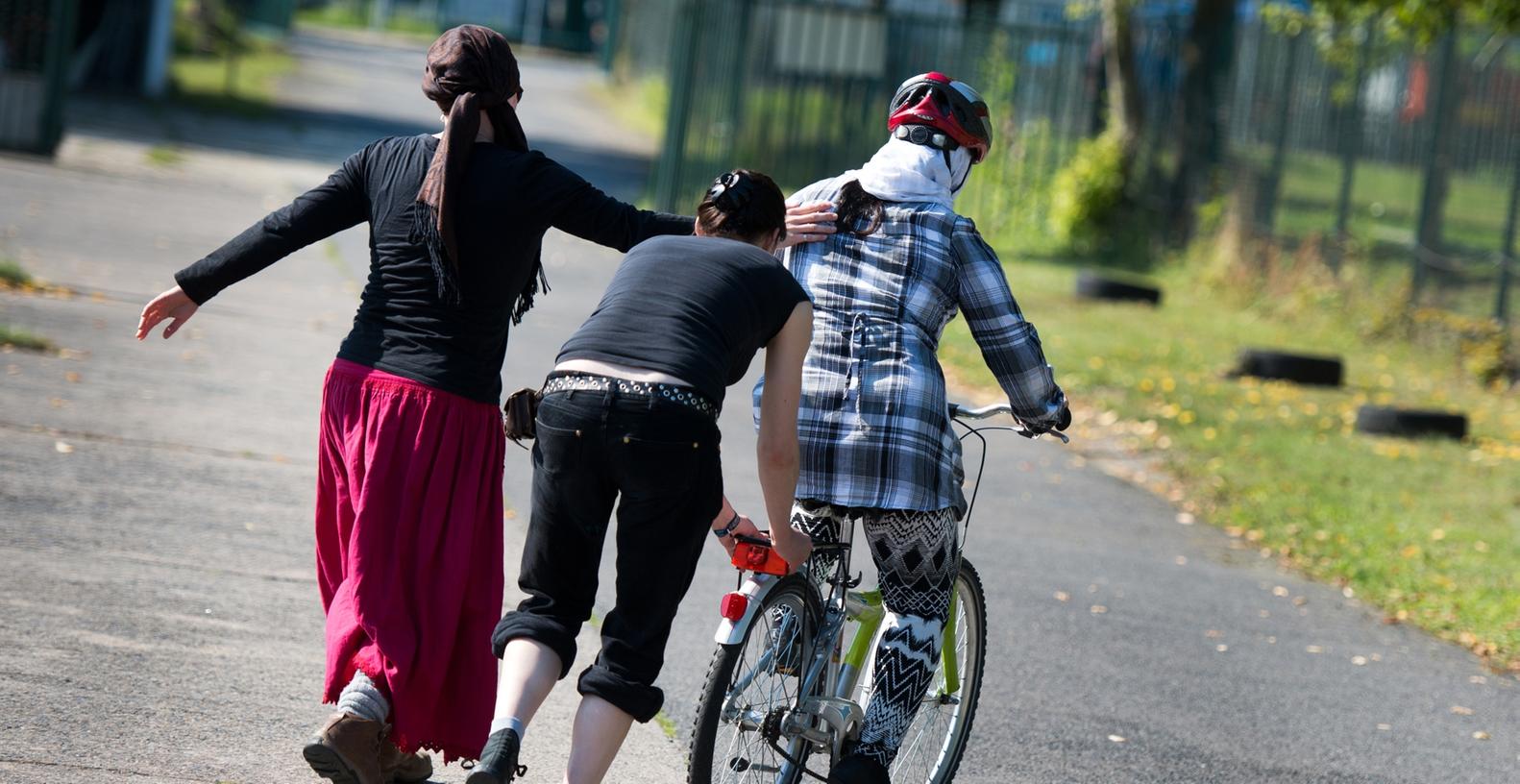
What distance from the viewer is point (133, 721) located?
4492mm

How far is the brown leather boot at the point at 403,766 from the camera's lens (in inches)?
164

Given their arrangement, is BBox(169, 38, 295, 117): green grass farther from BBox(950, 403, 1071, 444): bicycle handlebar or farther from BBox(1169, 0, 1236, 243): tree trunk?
BBox(950, 403, 1071, 444): bicycle handlebar

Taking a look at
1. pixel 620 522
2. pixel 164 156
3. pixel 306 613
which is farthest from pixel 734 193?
pixel 164 156

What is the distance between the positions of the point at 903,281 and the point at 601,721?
1207mm

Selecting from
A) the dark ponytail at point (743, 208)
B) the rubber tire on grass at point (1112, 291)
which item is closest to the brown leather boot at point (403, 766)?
the dark ponytail at point (743, 208)

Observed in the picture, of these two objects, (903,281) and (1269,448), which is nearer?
(903,281)

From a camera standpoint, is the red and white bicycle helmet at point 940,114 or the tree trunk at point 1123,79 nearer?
the red and white bicycle helmet at point 940,114

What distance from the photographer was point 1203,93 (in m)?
19.7

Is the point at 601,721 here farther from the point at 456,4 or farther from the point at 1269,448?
the point at 456,4

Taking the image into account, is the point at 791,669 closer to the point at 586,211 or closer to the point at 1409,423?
the point at 586,211

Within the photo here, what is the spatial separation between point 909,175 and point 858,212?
145 millimetres

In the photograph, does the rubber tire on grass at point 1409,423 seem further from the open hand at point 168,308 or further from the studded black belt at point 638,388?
the open hand at point 168,308

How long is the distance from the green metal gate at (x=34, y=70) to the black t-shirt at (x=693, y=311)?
17223 millimetres

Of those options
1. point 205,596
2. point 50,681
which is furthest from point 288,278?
point 50,681
